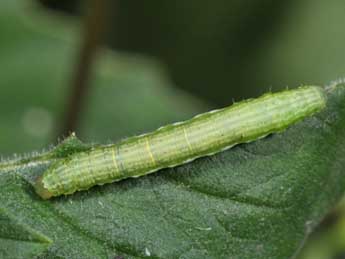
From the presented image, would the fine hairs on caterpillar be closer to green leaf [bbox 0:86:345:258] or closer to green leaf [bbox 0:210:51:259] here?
green leaf [bbox 0:86:345:258]

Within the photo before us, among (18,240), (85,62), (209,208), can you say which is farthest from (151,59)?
(18,240)

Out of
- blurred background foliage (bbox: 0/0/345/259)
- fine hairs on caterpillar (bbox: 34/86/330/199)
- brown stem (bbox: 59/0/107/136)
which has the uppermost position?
blurred background foliage (bbox: 0/0/345/259)

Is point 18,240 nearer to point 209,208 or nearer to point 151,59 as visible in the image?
point 209,208

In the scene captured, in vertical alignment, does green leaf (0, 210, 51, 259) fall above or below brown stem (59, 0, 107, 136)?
below

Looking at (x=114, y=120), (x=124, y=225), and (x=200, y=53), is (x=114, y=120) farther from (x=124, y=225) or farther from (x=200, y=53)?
(x=124, y=225)

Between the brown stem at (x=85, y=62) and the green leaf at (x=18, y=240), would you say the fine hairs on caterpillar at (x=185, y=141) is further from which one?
the brown stem at (x=85, y=62)

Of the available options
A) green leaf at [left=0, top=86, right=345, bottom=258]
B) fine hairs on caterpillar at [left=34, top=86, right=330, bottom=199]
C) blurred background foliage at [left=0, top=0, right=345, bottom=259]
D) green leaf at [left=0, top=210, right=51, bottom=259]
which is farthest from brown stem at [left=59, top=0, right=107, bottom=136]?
green leaf at [left=0, top=210, right=51, bottom=259]

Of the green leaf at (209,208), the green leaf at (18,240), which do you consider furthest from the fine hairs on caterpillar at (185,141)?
the green leaf at (18,240)
